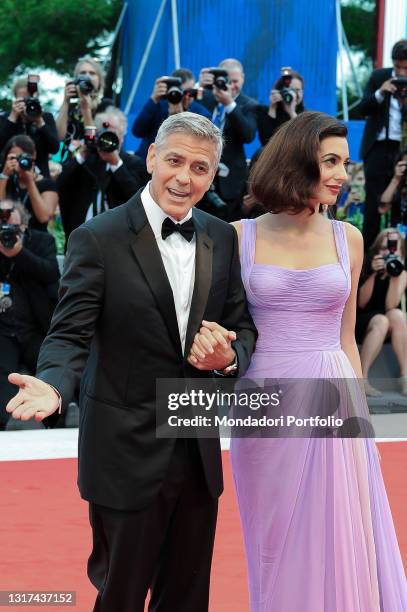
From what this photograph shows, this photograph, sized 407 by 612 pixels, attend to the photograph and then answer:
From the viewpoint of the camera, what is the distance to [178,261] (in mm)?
2805

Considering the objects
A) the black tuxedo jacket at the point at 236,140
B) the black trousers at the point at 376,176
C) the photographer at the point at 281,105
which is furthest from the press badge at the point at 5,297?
the black trousers at the point at 376,176

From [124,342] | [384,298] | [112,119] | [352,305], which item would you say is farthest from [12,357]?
[124,342]

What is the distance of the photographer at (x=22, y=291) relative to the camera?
632cm

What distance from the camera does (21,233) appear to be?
20.9 feet

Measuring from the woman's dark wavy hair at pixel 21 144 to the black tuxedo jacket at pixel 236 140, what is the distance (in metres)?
1.20

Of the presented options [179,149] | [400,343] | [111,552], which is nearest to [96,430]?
[111,552]

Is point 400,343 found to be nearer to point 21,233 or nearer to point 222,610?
point 21,233

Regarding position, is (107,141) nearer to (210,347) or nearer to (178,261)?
(178,261)

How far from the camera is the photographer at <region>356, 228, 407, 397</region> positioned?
7.11 metres

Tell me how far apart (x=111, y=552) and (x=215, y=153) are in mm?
1042

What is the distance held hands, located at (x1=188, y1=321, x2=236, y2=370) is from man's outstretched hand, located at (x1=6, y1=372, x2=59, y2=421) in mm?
368

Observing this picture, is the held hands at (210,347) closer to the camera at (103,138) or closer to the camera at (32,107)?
the camera at (103,138)

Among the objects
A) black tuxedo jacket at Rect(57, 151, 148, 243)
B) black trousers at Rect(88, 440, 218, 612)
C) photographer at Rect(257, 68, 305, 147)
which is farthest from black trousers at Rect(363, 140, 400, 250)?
black trousers at Rect(88, 440, 218, 612)

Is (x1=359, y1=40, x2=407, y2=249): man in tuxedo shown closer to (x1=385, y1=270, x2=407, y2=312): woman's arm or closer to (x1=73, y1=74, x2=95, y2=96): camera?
(x1=385, y1=270, x2=407, y2=312): woman's arm
